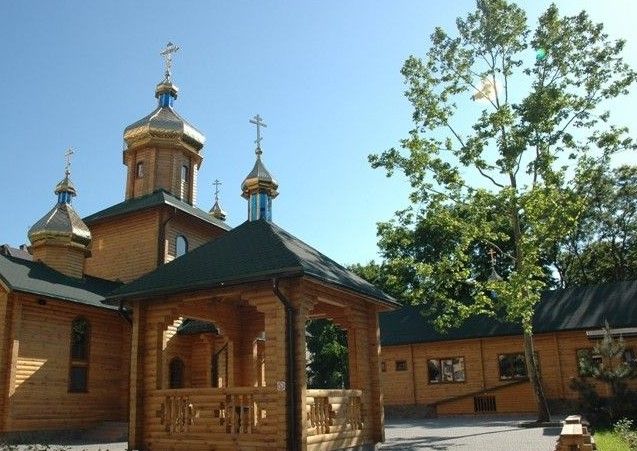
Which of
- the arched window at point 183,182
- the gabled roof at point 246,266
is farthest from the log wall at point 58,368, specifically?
the arched window at point 183,182

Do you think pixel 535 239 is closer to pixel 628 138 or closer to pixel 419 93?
pixel 628 138

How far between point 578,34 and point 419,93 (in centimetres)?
543

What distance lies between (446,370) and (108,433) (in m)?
13.8

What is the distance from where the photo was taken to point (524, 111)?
19406mm

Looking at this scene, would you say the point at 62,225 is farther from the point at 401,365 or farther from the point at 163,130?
the point at 401,365

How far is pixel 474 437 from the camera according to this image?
14469 millimetres

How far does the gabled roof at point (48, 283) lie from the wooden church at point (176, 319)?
0.07 m

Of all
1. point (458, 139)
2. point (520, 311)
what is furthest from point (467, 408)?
point (458, 139)

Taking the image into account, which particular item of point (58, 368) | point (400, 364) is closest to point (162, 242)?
point (58, 368)

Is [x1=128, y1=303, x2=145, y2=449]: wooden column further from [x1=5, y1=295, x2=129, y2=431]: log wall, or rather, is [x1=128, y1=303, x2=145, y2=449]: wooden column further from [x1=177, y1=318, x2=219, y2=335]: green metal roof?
[x1=177, y1=318, x2=219, y2=335]: green metal roof

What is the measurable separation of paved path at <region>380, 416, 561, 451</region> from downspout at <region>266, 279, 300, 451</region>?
332 centimetres

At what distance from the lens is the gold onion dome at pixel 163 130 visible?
2212cm

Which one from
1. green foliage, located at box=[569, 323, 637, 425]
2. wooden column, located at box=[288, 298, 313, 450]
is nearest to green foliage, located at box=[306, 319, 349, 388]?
green foliage, located at box=[569, 323, 637, 425]

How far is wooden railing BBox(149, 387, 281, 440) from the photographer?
1009 cm
